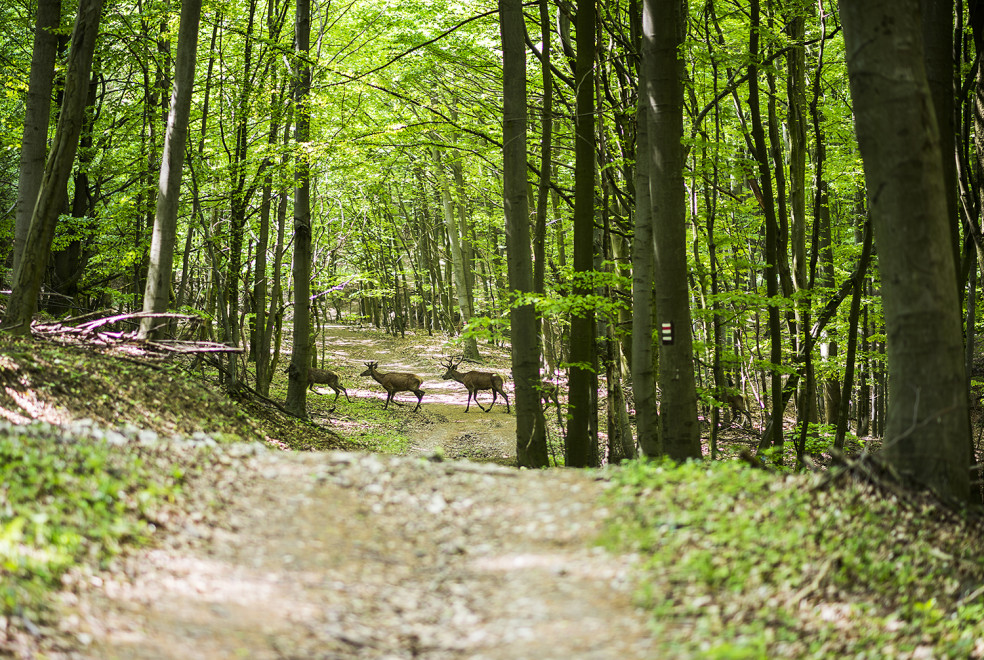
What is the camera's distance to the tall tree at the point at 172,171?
8047 mm

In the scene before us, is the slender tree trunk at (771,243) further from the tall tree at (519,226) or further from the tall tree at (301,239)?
the tall tree at (301,239)

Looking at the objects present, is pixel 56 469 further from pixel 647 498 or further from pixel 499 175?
pixel 499 175

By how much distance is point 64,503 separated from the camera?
3418 mm

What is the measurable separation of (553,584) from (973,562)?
104 inches

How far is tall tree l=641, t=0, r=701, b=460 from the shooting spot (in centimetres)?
668

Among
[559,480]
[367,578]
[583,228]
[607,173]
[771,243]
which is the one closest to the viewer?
[367,578]

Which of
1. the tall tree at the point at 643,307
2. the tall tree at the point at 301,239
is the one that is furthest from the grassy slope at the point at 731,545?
the tall tree at the point at 301,239

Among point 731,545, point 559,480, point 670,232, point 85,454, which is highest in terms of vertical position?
point 670,232

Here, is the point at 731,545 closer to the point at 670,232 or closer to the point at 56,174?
the point at 670,232

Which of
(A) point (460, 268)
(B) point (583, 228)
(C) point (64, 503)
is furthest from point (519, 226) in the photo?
(A) point (460, 268)

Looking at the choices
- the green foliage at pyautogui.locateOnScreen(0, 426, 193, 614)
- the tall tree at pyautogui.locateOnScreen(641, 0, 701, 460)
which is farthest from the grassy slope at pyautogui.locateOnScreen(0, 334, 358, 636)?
the tall tree at pyautogui.locateOnScreen(641, 0, 701, 460)

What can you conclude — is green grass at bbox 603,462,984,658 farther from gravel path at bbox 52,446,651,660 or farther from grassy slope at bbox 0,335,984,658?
gravel path at bbox 52,446,651,660

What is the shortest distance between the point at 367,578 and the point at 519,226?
6.18 m

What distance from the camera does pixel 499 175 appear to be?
54.3 feet
